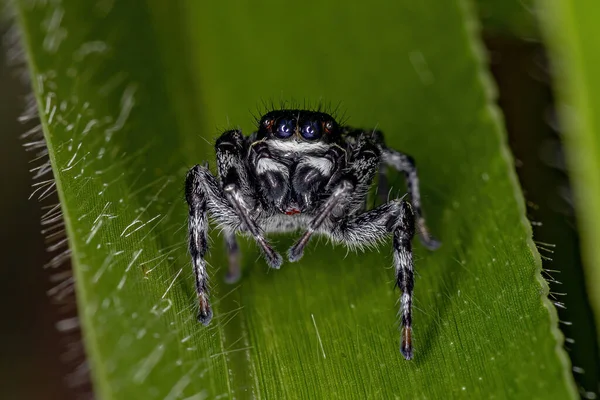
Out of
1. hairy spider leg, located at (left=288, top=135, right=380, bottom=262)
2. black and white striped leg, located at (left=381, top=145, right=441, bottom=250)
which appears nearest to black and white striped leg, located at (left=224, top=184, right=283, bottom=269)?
hairy spider leg, located at (left=288, top=135, right=380, bottom=262)

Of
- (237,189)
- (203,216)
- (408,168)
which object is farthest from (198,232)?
(408,168)

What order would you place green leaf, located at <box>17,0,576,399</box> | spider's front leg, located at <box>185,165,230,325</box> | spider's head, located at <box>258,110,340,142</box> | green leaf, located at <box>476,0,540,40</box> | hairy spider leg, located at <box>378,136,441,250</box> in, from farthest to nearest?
1. green leaf, located at <box>476,0,540,40</box>
2. hairy spider leg, located at <box>378,136,441,250</box>
3. spider's head, located at <box>258,110,340,142</box>
4. spider's front leg, located at <box>185,165,230,325</box>
5. green leaf, located at <box>17,0,576,399</box>

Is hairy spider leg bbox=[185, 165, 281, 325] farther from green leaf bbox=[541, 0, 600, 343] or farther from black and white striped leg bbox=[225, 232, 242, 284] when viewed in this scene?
green leaf bbox=[541, 0, 600, 343]

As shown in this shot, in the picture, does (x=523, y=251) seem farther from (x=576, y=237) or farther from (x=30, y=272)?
(x=30, y=272)

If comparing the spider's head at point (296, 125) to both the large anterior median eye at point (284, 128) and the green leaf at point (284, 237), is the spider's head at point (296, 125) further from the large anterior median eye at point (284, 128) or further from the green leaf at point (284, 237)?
the green leaf at point (284, 237)

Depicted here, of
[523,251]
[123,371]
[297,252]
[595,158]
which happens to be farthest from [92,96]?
[595,158]
